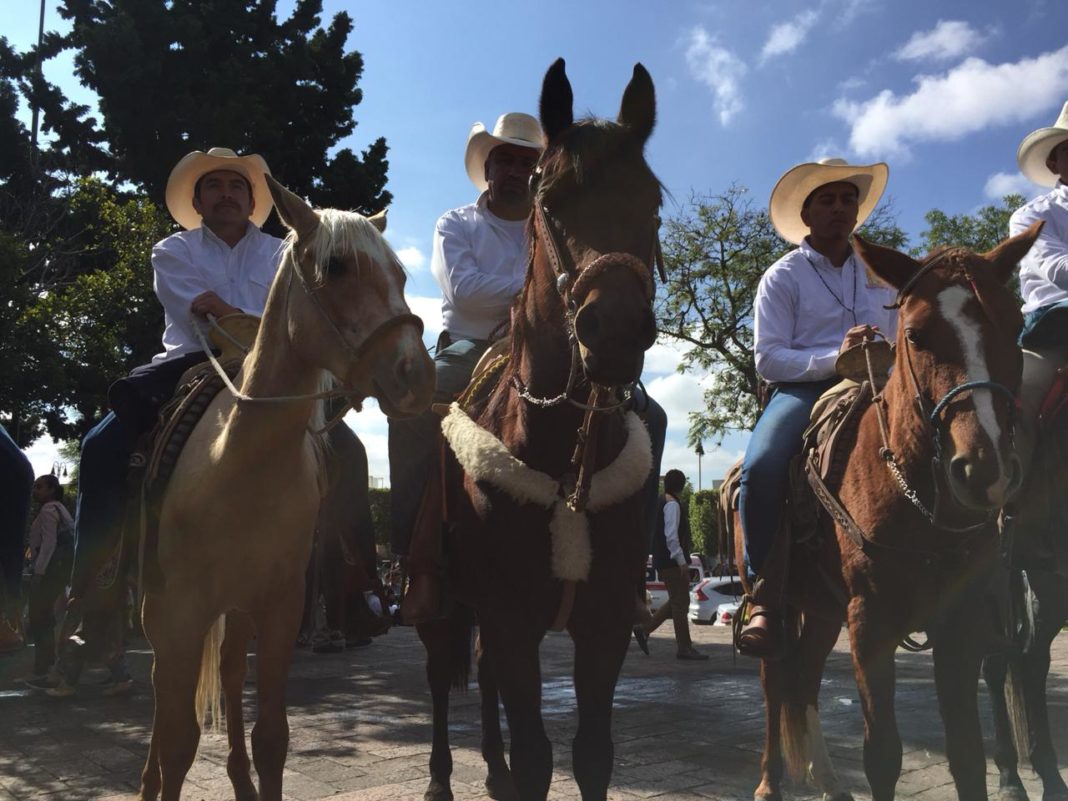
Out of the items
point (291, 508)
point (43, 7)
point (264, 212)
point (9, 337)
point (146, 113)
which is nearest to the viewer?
point (291, 508)

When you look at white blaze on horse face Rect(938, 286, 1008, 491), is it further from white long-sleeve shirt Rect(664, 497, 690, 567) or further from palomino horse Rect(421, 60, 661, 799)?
white long-sleeve shirt Rect(664, 497, 690, 567)

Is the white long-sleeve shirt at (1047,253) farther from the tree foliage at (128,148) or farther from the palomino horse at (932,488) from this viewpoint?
the tree foliage at (128,148)

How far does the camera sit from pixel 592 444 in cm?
318

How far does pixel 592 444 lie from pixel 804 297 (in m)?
2.59

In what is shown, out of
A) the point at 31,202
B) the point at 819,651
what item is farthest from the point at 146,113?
the point at 819,651

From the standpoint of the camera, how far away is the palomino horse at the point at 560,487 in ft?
10.0

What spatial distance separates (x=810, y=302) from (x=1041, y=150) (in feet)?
7.23

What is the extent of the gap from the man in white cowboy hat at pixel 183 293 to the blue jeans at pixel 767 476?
2849 millimetres

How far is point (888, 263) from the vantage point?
4.07m

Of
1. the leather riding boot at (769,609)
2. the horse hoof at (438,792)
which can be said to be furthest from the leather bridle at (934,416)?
the horse hoof at (438,792)

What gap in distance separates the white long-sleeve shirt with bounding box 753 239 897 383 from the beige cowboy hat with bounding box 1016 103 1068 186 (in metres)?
1.71

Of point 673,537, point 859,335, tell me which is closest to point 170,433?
point 859,335

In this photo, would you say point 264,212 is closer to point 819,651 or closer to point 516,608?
point 516,608

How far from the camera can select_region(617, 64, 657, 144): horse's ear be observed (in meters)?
3.30
